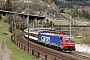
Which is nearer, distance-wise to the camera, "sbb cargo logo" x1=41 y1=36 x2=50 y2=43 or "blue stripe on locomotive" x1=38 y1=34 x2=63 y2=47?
"blue stripe on locomotive" x1=38 y1=34 x2=63 y2=47

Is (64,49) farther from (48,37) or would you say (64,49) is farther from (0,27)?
(0,27)

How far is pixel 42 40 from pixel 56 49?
13.7 metres

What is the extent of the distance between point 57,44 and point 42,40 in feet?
51.2

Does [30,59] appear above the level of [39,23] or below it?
above

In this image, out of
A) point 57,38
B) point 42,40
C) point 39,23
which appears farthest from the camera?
point 39,23

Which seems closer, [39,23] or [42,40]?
[42,40]

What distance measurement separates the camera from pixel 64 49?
2035 inches

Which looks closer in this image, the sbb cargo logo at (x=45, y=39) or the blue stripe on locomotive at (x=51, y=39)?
the blue stripe on locomotive at (x=51, y=39)

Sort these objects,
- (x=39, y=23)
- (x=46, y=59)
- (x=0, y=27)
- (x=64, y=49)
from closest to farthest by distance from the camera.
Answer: (x=46, y=59) < (x=64, y=49) < (x=0, y=27) < (x=39, y=23)

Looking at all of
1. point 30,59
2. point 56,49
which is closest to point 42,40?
point 56,49

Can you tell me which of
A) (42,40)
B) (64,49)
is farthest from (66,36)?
(42,40)

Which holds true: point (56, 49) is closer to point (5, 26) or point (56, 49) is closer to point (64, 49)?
point (64, 49)

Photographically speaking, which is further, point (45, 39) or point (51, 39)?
point (45, 39)

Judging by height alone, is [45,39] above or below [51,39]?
below
